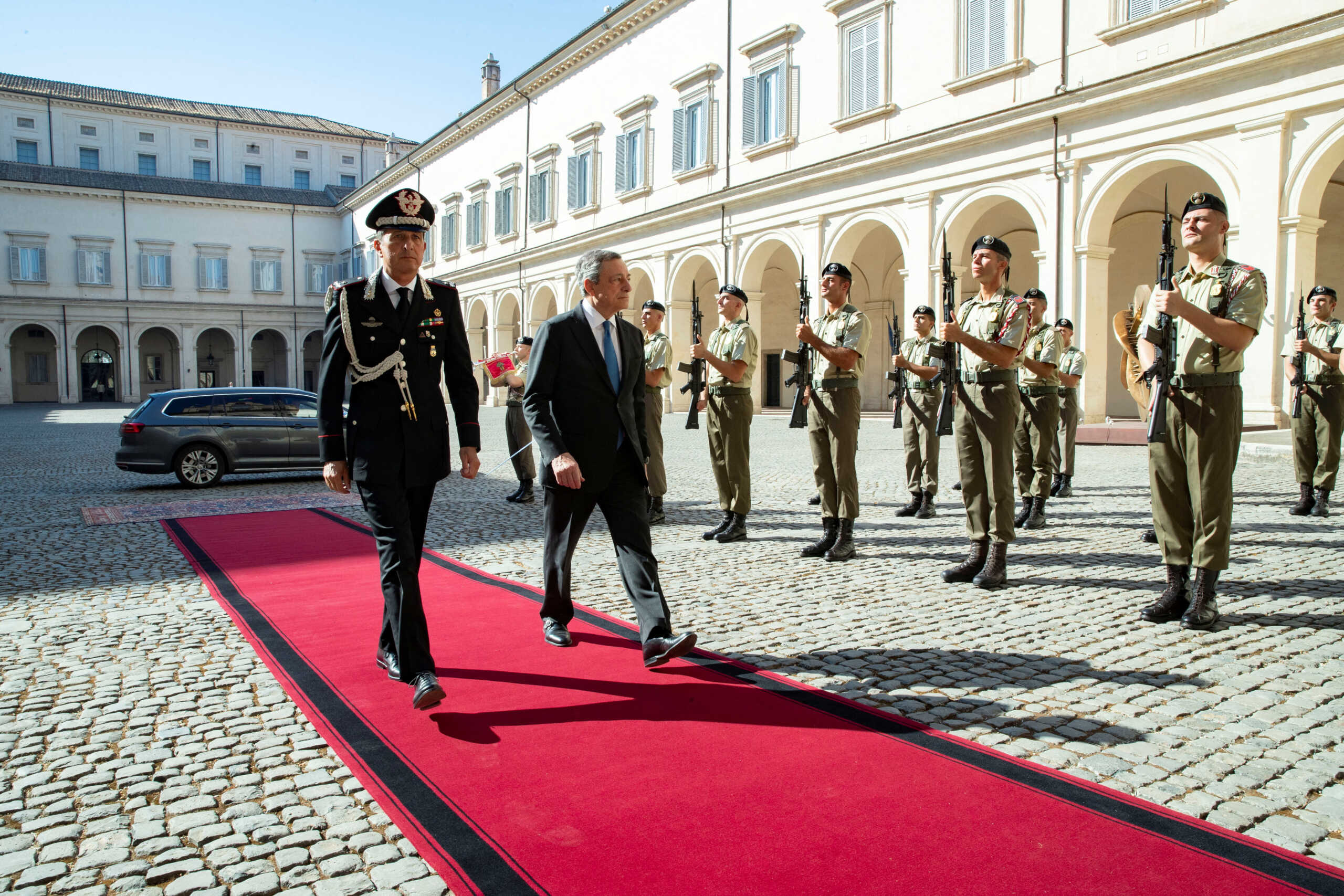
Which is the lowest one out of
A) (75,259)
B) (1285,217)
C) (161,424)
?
(161,424)

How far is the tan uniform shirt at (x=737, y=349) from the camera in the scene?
7738mm

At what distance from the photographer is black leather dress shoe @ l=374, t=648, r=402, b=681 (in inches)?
157

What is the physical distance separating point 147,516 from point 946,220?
16.7 m

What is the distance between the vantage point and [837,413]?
6.86 meters

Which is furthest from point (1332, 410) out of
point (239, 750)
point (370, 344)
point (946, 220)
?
point (946, 220)

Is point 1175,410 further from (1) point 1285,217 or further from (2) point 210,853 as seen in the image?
(1) point 1285,217

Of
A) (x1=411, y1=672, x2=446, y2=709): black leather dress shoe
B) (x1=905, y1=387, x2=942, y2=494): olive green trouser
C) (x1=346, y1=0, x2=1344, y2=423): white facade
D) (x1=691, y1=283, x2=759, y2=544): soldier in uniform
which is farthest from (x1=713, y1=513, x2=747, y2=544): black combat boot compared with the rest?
(x1=346, y1=0, x2=1344, y2=423): white facade

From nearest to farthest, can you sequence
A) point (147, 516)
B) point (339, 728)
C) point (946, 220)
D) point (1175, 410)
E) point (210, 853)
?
point (210, 853), point (339, 728), point (1175, 410), point (147, 516), point (946, 220)

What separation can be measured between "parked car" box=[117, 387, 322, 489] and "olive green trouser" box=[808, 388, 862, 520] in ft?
26.5

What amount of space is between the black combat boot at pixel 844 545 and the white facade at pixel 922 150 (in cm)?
1192

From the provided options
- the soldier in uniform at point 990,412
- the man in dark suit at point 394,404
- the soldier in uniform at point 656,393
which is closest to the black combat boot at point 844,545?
the soldier in uniform at point 990,412

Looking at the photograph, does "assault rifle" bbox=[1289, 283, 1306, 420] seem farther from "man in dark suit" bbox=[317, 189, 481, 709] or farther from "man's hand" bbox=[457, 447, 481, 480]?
"man in dark suit" bbox=[317, 189, 481, 709]

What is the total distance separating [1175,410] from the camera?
4.94m

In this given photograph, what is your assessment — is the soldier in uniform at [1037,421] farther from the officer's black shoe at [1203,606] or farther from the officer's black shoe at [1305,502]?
the officer's black shoe at [1203,606]
